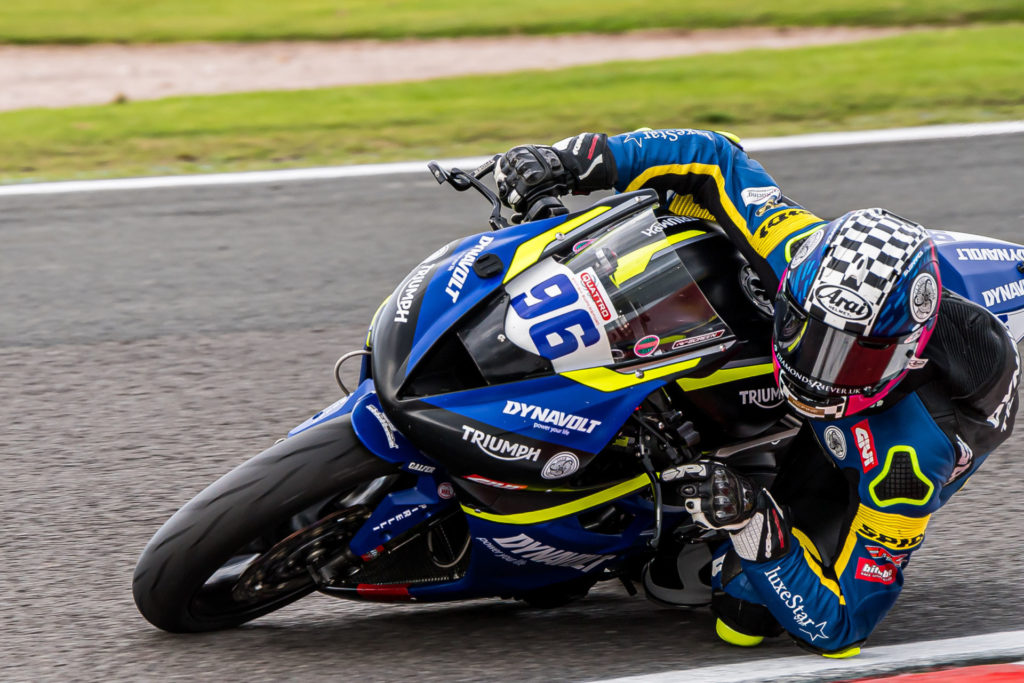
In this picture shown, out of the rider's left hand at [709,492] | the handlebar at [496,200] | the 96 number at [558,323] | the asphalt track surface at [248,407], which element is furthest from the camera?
the asphalt track surface at [248,407]

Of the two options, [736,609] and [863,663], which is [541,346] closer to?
[736,609]

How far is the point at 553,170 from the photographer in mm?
3312

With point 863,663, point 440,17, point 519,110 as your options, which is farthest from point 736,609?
point 440,17

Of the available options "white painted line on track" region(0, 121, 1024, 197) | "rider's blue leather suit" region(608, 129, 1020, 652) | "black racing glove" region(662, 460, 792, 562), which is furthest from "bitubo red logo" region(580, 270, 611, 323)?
"white painted line on track" region(0, 121, 1024, 197)

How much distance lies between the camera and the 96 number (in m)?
2.91

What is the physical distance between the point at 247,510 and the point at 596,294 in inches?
37.3

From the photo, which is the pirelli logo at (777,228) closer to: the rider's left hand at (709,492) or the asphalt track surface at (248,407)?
the rider's left hand at (709,492)

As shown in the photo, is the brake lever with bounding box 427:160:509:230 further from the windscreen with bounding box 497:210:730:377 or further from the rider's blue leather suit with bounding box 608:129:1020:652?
the rider's blue leather suit with bounding box 608:129:1020:652

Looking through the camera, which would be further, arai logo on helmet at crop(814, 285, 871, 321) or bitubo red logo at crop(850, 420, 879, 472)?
bitubo red logo at crop(850, 420, 879, 472)

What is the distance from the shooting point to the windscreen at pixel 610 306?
292 centimetres

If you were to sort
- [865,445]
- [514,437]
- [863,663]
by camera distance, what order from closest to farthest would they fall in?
[514,437]
[865,445]
[863,663]

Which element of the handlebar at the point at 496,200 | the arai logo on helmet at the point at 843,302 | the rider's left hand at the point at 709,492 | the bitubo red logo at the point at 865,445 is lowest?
the bitubo red logo at the point at 865,445

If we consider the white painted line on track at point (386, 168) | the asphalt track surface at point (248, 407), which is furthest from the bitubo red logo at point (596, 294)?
the white painted line on track at point (386, 168)

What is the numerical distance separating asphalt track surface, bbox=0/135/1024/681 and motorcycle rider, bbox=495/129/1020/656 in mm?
266
